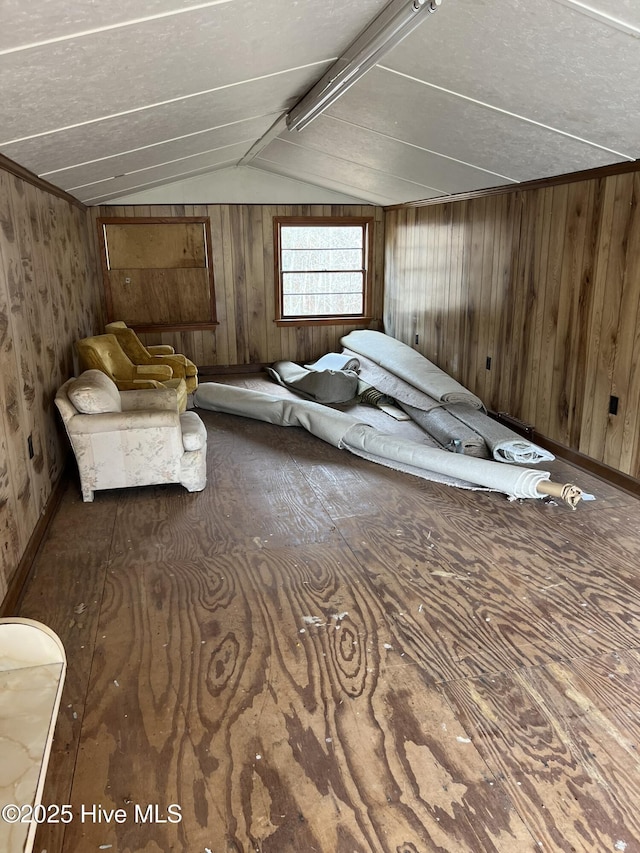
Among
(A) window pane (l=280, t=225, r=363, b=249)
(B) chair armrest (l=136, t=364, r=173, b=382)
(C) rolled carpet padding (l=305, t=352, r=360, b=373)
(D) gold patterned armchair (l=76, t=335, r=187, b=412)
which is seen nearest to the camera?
(D) gold patterned armchair (l=76, t=335, r=187, b=412)

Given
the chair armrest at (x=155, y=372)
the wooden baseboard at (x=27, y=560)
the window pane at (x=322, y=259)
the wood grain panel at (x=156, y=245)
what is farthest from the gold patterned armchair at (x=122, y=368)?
the window pane at (x=322, y=259)

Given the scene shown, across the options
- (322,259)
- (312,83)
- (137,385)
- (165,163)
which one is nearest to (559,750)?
(312,83)

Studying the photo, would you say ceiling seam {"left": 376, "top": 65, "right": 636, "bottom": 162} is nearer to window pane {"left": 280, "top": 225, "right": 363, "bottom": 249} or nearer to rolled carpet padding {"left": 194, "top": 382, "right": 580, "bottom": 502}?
rolled carpet padding {"left": 194, "top": 382, "right": 580, "bottom": 502}

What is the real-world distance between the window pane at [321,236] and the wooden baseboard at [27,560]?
4721 mm

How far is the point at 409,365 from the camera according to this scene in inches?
245

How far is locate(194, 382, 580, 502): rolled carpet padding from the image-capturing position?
150 inches

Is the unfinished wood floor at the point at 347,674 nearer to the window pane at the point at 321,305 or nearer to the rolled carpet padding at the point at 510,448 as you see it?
the rolled carpet padding at the point at 510,448

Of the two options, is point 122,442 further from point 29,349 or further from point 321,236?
point 321,236

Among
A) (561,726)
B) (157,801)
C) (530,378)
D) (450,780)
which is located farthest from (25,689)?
(530,378)

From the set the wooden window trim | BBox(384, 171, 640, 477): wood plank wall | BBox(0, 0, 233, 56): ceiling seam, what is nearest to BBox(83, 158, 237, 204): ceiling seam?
the wooden window trim

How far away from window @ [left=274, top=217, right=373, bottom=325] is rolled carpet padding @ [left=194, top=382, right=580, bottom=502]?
7.49 ft

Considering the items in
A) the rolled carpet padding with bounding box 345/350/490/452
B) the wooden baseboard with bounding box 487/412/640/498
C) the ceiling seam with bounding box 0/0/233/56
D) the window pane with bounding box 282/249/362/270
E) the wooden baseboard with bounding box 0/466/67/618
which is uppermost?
the ceiling seam with bounding box 0/0/233/56

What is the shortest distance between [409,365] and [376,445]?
190 centimetres

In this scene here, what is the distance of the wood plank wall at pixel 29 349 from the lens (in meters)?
2.98
